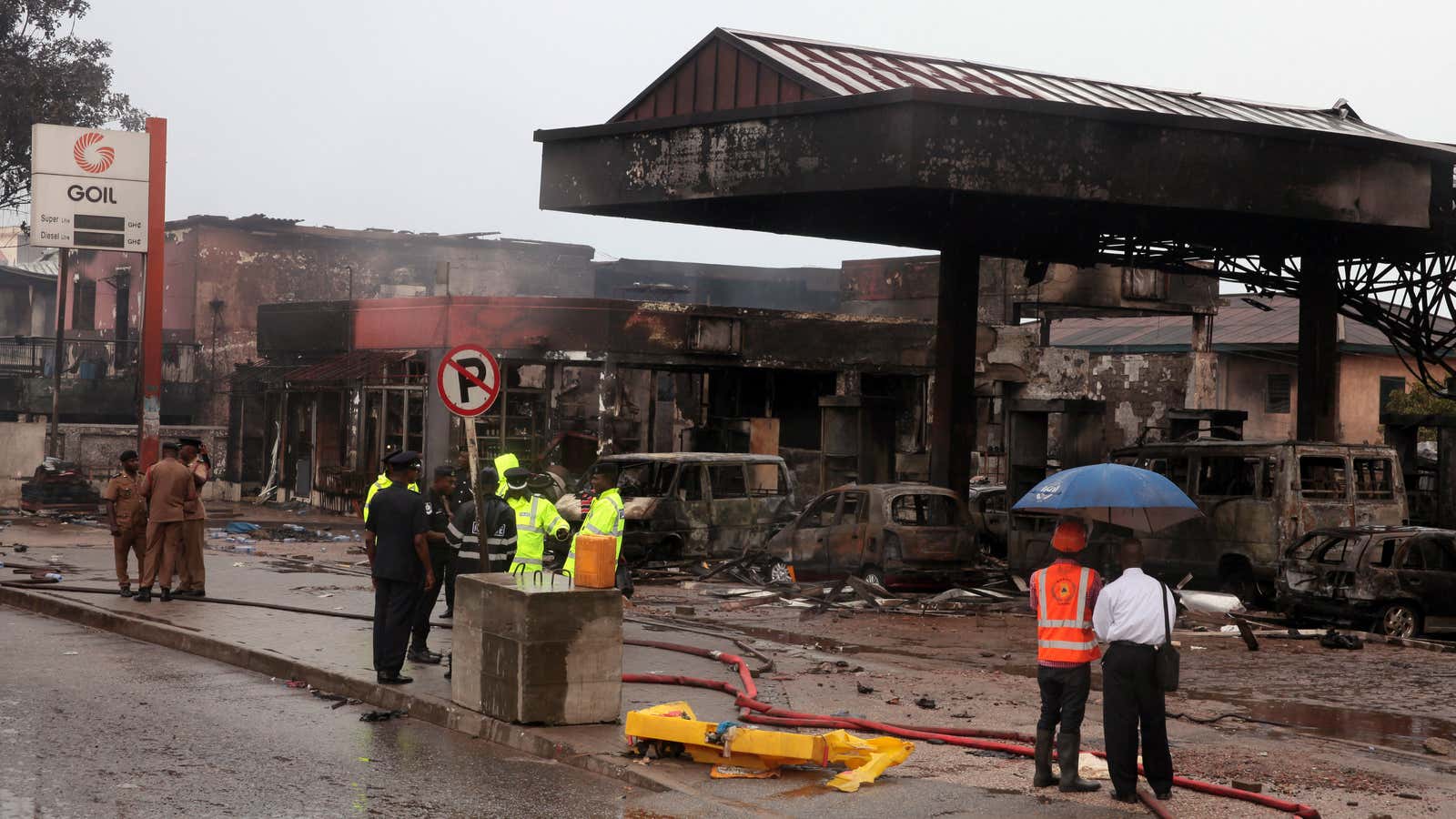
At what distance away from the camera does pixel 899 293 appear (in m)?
47.1

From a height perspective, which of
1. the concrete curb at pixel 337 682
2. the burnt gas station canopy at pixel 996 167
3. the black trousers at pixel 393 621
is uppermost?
the burnt gas station canopy at pixel 996 167

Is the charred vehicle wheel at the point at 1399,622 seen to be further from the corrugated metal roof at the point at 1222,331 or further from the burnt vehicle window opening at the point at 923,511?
the corrugated metal roof at the point at 1222,331

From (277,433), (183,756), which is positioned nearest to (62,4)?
(277,433)

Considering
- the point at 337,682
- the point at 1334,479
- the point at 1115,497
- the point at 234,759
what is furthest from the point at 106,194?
the point at 1115,497

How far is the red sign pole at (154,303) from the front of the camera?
24422 mm

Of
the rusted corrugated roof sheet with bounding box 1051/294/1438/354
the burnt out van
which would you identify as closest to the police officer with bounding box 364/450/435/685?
the burnt out van

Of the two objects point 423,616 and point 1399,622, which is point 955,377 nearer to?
point 1399,622

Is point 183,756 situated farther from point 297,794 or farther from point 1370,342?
point 1370,342

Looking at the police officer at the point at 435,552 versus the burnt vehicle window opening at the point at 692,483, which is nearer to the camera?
the police officer at the point at 435,552

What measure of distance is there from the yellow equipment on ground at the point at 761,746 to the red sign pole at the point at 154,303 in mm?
17338

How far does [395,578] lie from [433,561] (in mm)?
1980

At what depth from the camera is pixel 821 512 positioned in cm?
2103

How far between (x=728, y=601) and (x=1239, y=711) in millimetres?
8418

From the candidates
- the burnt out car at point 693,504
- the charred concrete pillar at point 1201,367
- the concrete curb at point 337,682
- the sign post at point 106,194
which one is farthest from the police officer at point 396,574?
the charred concrete pillar at point 1201,367
